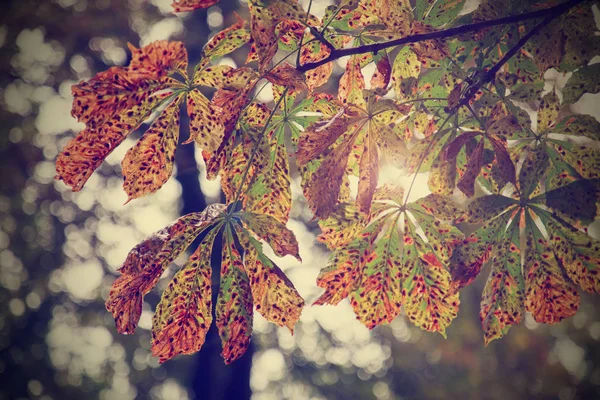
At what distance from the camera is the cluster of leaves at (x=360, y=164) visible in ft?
2.43

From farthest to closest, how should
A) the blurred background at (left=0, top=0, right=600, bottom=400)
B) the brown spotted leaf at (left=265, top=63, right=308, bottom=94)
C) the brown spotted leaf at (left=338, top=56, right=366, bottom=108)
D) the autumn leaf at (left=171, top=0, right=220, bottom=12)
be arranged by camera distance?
1. the blurred background at (left=0, top=0, right=600, bottom=400)
2. the brown spotted leaf at (left=338, top=56, right=366, bottom=108)
3. the brown spotted leaf at (left=265, top=63, right=308, bottom=94)
4. the autumn leaf at (left=171, top=0, right=220, bottom=12)

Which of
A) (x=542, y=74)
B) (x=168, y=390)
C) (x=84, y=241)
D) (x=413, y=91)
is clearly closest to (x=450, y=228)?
(x=413, y=91)

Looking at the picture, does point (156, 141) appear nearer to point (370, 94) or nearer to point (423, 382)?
point (370, 94)

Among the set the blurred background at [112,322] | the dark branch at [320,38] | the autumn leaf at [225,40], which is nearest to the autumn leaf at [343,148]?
the dark branch at [320,38]

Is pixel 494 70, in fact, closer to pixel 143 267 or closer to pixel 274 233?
pixel 274 233

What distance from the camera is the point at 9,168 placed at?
6449mm

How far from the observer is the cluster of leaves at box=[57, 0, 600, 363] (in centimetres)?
74

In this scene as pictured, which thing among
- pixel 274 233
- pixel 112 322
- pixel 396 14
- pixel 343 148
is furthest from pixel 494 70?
pixel 112 322

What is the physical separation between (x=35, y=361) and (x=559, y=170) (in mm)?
9899

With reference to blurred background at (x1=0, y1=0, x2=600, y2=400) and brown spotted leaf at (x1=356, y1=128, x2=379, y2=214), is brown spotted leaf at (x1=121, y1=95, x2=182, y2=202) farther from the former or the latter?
blurred background at (x1=0, y1=0, x2=600, y2=400)

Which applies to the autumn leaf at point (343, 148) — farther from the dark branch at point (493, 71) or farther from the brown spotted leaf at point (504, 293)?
the brown spotted leaf at point (504, 293)

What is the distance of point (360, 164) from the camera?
960mm

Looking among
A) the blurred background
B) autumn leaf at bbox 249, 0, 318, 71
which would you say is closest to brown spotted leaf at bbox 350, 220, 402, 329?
autumn leaf at bbox 249, 0, 318, 71

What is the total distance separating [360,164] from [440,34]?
32cm
